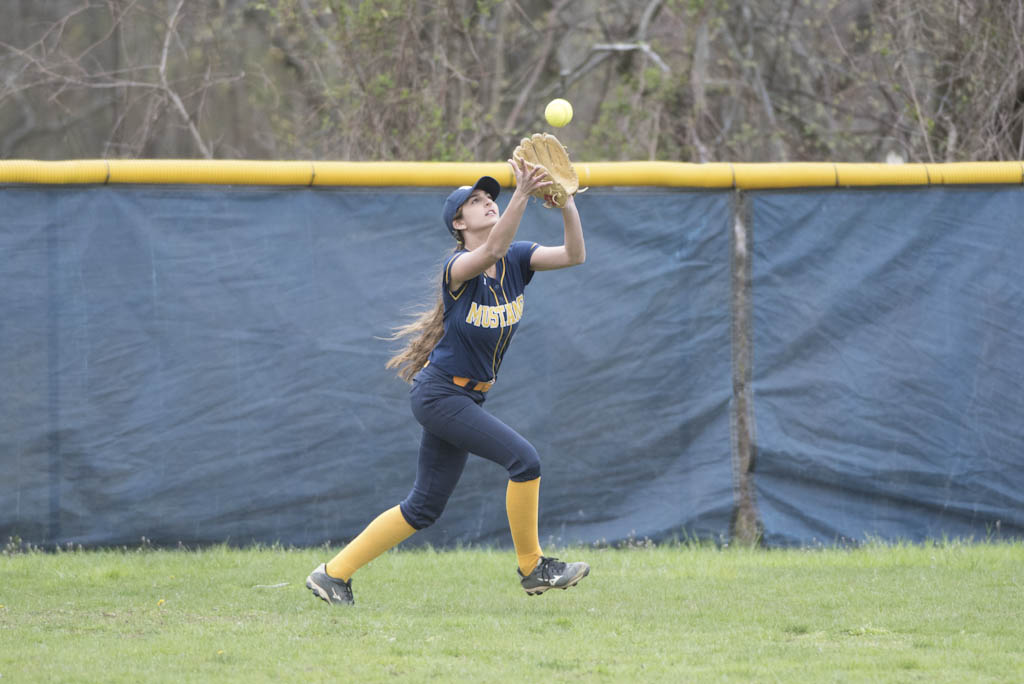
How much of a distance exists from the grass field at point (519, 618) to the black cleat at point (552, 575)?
13 cm

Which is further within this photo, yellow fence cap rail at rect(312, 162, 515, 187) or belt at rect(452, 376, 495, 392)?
yellow fence cap rail at rect(312, 162, 515, 187)

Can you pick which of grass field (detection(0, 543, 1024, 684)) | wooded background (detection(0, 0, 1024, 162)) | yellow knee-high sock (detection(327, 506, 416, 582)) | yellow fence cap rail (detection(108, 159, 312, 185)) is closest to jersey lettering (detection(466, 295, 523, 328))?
A: yellow knee-high sock (detection(327, 506, 416, 582))

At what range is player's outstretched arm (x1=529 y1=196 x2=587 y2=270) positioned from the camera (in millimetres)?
4582

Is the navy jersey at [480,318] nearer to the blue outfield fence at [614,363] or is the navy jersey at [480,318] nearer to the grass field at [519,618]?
Answer: the grass field at [519,618]

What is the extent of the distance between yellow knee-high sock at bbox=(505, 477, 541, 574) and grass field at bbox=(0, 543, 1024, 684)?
23 cm

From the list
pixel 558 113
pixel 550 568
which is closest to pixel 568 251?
pixel 558 113

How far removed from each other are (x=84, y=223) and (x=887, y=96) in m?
5.87

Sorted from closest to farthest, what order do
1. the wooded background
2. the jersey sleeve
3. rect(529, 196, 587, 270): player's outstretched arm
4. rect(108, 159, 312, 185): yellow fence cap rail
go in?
rect(529, 196, 587, 270): player's outstretched arm < the jersey sleeve < rect(108, 159, 312, 185): yellow fence cap rail < the wooded background

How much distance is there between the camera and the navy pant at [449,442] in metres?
4.59

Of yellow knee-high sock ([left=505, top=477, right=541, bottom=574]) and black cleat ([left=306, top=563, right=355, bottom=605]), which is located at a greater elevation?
yellow knee-high sock ([left=505, top=477, right=541, bottom=574])

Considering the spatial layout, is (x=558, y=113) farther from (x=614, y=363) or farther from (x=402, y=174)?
(x=614, y=363)

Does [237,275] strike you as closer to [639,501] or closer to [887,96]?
[639,501]

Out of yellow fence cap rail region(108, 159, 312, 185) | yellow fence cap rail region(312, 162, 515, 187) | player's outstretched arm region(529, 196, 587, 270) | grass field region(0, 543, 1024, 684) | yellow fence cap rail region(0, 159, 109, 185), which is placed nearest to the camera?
grass field region(0, 543, 1024, 684)

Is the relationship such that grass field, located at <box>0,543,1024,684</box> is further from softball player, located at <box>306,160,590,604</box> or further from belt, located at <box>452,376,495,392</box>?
belt, located at <box>452,376,495,392</box>
